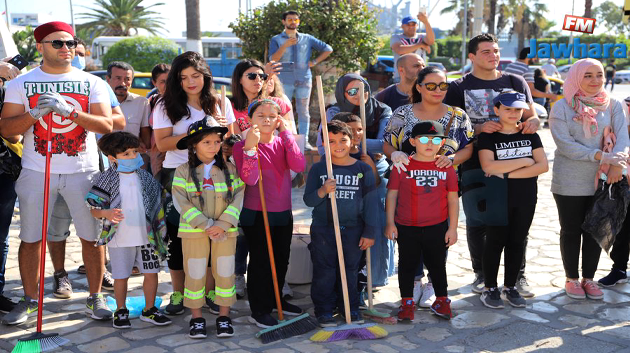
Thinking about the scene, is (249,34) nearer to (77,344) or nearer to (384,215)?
(384,215)

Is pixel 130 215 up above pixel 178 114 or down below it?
below

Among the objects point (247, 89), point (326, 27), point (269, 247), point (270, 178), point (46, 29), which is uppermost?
point (326, 27)

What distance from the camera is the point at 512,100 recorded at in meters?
4.76

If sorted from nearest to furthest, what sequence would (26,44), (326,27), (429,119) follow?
1. (429,119)
2. (326,27)
3. (26,44)

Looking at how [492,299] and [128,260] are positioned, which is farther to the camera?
[492,299]

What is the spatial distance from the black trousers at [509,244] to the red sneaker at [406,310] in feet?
2.26

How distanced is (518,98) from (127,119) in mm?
3147

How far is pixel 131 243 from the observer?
4.63m

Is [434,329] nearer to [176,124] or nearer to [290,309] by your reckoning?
[290,309]

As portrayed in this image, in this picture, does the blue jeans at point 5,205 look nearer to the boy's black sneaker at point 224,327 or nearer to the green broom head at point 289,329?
the boy's black sneaker at point 224,327

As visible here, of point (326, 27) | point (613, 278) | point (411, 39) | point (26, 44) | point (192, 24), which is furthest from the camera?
point (26, 44)

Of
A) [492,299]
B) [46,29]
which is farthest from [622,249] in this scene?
[46,29]

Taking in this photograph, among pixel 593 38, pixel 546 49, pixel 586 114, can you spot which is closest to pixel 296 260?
pixel 586 114

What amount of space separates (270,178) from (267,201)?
16 cm
